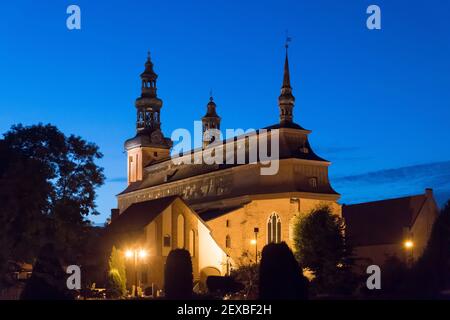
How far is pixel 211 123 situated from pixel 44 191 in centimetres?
7027

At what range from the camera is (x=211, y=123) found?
121 meters

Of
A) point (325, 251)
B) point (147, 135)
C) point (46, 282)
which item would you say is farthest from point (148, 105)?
point (46, 282)

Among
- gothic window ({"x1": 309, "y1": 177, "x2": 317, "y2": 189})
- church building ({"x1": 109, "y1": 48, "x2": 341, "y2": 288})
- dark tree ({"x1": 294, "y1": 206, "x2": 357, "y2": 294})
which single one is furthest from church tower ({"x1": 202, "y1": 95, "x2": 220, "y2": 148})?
dark tree ({"x1": 294, "y1": 206, "x2": 357, "y2": 294})

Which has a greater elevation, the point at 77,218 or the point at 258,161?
the point at 258,161

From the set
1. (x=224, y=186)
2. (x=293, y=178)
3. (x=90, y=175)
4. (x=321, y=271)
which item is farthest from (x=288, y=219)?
(x=90, y=175)

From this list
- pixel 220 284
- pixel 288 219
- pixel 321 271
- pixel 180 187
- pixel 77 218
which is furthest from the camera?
pixel 180 187

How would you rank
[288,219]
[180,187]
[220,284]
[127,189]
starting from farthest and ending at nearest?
[127,189], [180,187], [288,219], [220,284]

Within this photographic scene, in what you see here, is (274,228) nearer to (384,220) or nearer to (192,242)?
(384,220)

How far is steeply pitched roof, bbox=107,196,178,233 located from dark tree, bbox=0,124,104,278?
34.2 ft

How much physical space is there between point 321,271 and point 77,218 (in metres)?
19.9

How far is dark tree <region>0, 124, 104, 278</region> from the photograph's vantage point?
164ft

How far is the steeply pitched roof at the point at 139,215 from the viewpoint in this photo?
222 ft

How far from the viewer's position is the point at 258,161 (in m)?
86.9

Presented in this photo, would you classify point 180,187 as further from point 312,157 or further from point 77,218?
point 77,218
